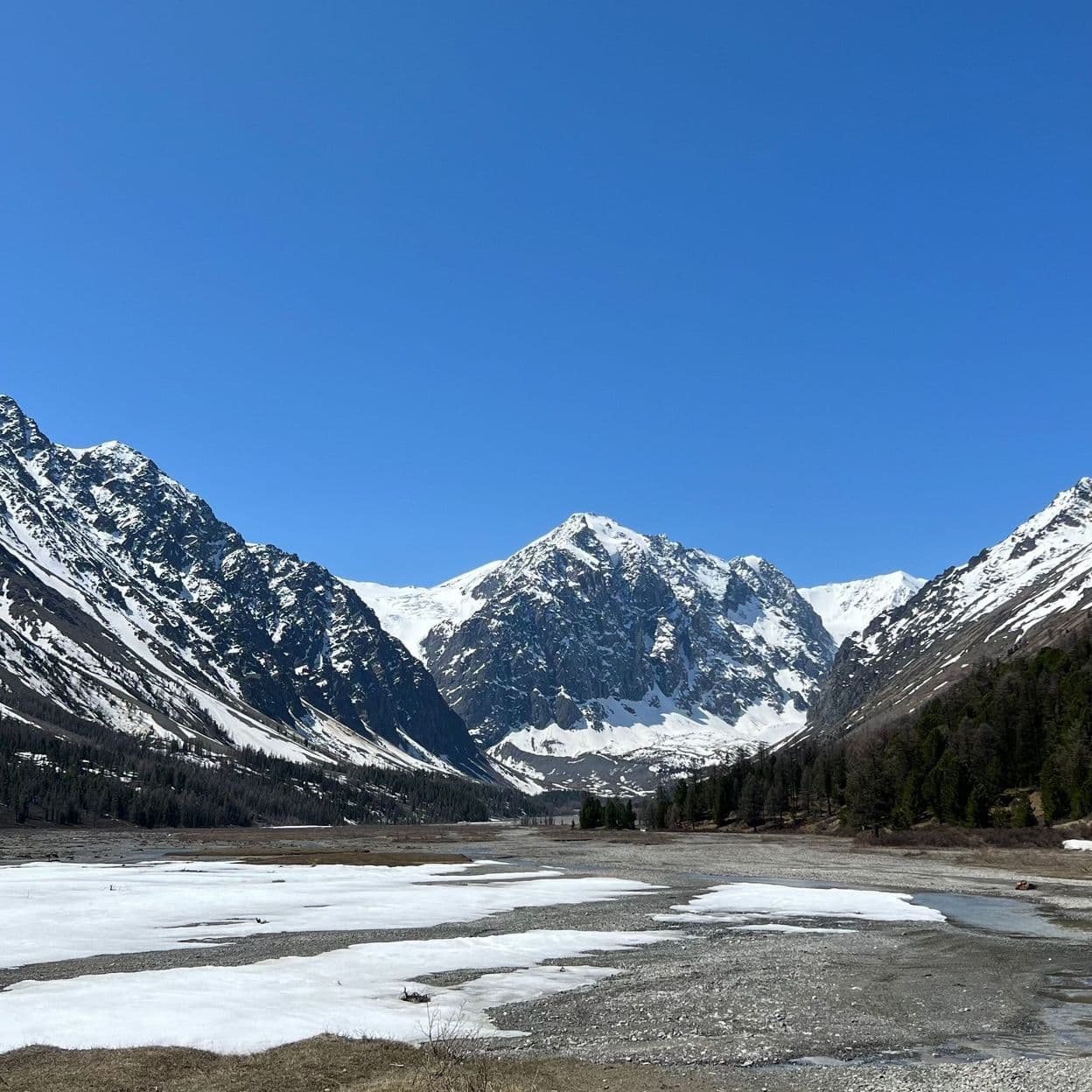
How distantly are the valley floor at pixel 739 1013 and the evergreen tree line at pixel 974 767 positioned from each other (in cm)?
4895

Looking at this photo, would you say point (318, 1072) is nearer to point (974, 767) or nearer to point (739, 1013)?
point (739, 1013)

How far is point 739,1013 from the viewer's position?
26.9m

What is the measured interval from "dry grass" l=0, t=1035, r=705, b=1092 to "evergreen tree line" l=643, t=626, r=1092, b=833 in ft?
310

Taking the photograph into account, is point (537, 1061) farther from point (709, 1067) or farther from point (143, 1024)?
point (143, 1024)

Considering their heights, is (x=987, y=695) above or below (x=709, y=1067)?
above

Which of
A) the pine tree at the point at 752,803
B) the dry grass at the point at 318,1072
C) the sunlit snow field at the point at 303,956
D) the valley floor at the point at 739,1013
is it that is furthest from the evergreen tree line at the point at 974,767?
the dry grass at the point at 318,1072

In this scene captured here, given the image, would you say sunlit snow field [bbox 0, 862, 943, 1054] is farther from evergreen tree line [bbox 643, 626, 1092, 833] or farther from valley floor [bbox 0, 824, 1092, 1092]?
evergreen tree line [bbox 643, 626, 1092, 833]

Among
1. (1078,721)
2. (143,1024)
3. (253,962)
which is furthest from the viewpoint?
(1078,721)

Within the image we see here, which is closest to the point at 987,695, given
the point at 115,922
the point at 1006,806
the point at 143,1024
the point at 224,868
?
the point at 1006,806

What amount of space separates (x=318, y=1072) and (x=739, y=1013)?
12.6 metres

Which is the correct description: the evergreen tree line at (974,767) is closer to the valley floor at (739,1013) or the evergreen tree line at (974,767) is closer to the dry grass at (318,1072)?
the valley floor at (739,1013)

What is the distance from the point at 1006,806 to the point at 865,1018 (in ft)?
330

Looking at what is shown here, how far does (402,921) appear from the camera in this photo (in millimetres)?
48031

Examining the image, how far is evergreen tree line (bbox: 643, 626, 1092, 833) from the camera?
105312 millimetres
